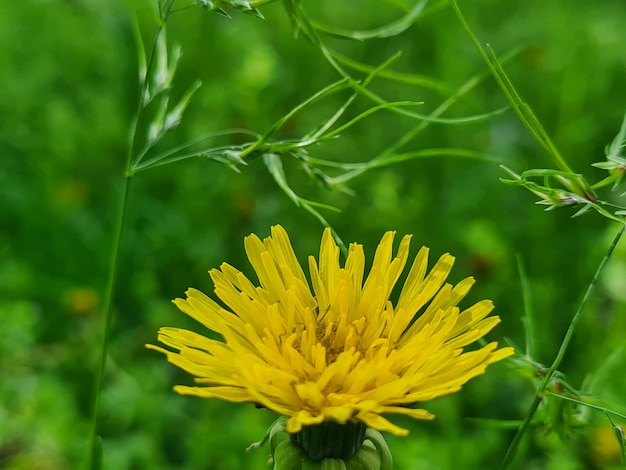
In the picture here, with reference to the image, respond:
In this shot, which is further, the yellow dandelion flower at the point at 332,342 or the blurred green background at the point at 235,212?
the blurred green background at the point at 235,212

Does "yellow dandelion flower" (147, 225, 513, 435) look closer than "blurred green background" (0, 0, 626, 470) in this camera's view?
Yes

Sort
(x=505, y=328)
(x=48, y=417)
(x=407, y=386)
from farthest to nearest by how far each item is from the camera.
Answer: (x=505, y=328)
(x=48, y=417)
(x=407, y=386)

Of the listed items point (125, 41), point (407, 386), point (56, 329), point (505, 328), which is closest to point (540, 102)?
point (505, 328)

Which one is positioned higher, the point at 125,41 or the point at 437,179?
the point at 125,41

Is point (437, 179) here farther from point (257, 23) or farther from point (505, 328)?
point (257, 23)
